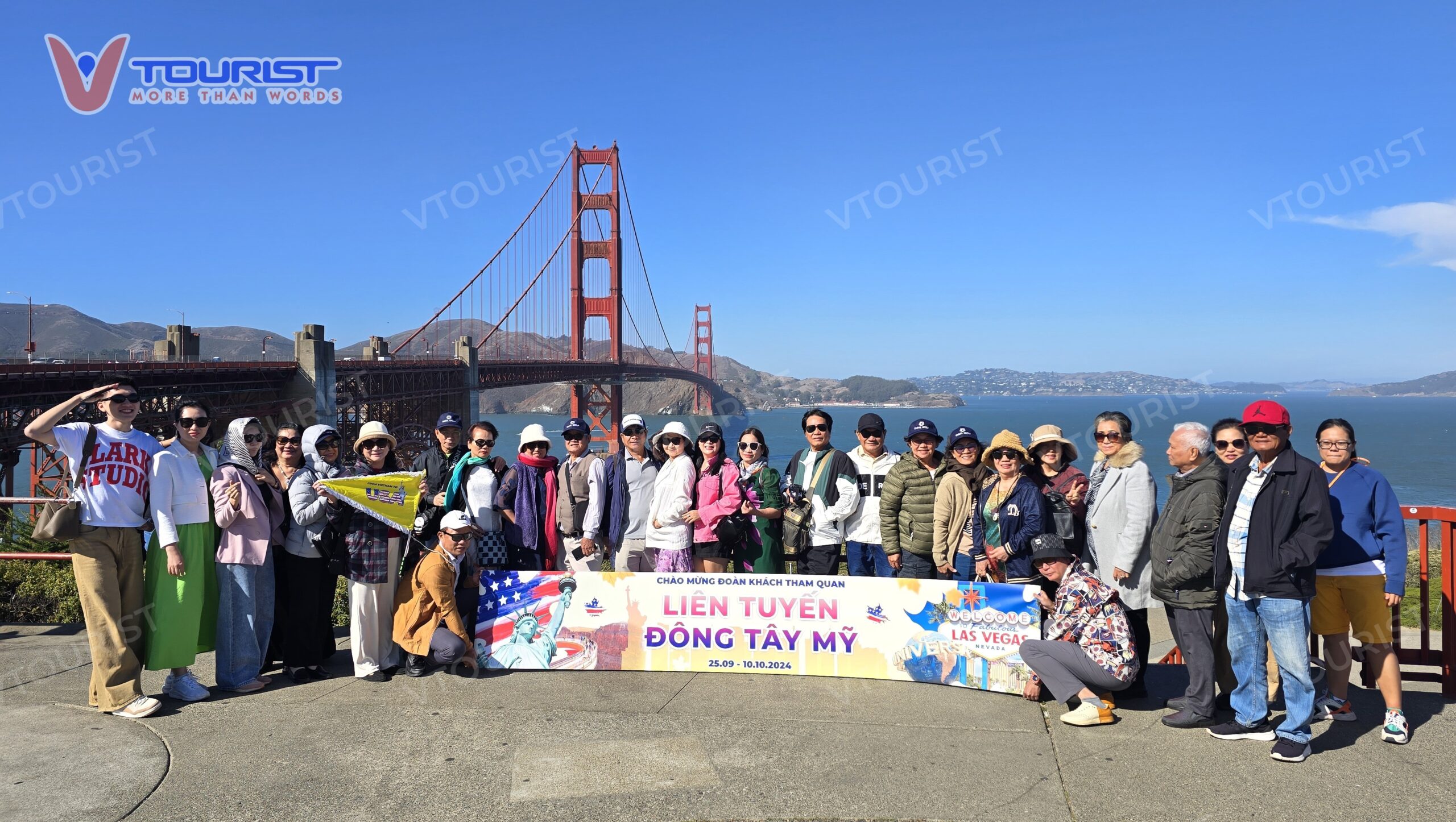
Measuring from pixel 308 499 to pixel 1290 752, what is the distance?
496 cm

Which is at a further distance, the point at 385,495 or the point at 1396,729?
the point at 385,495

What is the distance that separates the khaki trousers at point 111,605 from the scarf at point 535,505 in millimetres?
2030

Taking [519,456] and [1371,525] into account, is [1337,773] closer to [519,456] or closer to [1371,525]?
[1371,525]

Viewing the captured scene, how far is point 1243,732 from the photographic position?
413cm

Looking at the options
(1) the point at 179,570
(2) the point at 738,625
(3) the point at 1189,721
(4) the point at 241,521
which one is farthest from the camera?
(2) the point at 738,625

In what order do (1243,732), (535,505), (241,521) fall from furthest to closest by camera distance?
1. (535,505)
2. (241,521)
3. (1243,732)

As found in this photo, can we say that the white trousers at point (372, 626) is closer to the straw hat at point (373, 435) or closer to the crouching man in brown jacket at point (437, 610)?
the crouching man in brown jacket at point (437, 610)

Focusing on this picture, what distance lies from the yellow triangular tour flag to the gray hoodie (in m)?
0.11

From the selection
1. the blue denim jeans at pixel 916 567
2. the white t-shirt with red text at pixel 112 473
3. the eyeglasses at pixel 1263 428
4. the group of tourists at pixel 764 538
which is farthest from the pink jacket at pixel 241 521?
the eyeglasses at pixel 1263 428

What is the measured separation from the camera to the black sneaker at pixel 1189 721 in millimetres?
4262

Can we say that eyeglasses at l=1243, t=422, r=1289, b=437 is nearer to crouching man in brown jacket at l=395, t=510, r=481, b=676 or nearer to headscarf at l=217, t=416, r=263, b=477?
crouching man in brown jacket at l=395, t=510, r=481, b=676

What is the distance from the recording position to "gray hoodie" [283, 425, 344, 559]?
15.5 feet

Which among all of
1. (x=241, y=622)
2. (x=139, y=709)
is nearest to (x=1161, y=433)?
(x=241, y=622)

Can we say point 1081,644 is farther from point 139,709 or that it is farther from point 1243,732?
point 139,709
